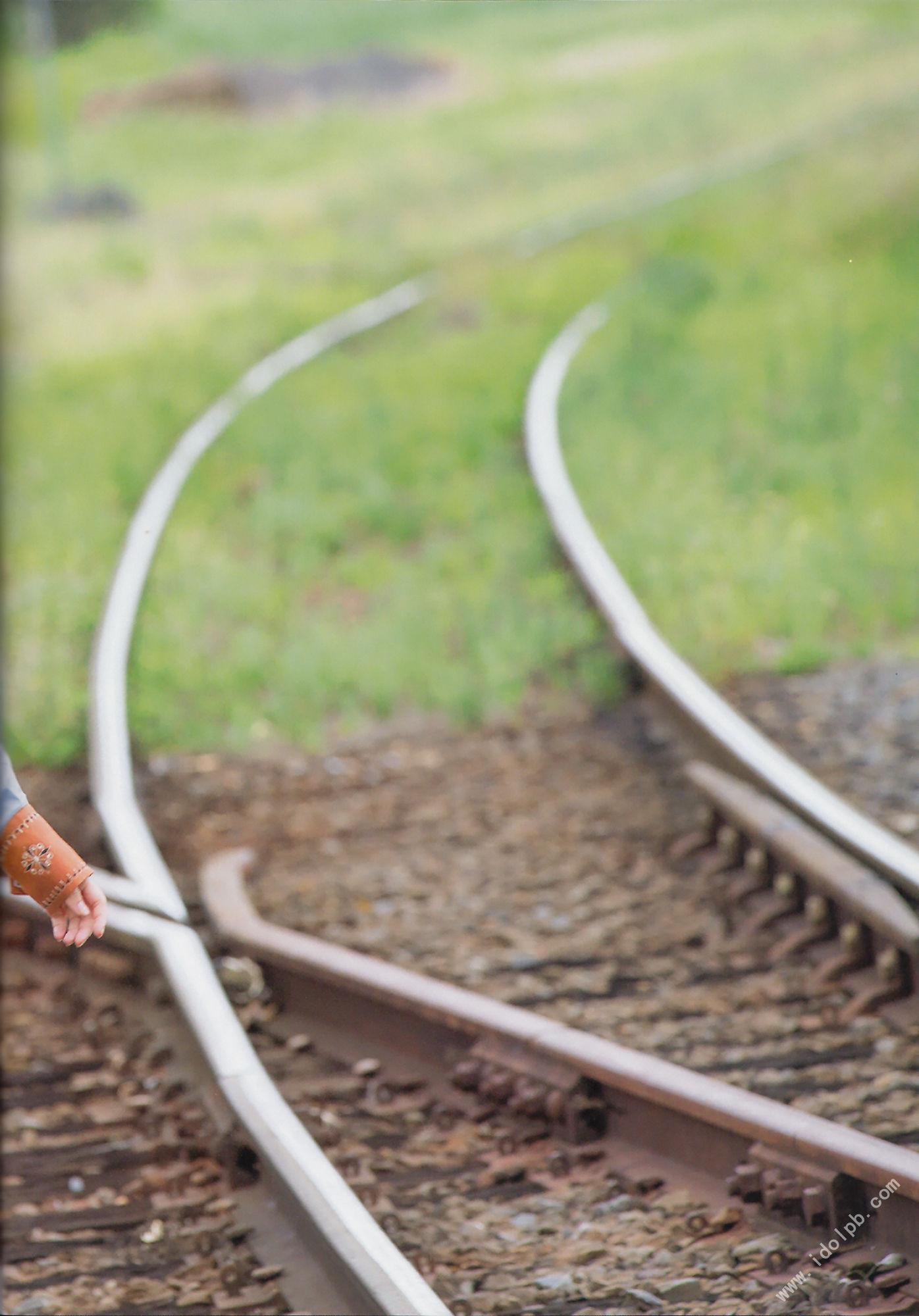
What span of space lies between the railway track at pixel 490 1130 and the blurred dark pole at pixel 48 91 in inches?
656

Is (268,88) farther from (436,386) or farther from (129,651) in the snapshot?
(129,651)

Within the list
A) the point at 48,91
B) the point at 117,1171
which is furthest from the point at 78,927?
the point at 48,91

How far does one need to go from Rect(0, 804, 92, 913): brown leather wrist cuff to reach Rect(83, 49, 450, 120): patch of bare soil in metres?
21.2

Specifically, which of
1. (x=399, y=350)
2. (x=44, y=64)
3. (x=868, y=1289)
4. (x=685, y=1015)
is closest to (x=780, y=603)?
(x=685, y=1015)

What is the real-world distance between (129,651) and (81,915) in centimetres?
390

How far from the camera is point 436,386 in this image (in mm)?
11000

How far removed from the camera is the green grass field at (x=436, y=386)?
681 centimetres

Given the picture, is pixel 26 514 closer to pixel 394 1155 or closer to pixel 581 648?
pixel 581 648

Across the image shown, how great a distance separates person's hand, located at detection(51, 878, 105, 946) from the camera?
2760 millimetres

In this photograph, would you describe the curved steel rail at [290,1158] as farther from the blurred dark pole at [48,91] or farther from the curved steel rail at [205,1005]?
the blurred dark pole at [48,91]

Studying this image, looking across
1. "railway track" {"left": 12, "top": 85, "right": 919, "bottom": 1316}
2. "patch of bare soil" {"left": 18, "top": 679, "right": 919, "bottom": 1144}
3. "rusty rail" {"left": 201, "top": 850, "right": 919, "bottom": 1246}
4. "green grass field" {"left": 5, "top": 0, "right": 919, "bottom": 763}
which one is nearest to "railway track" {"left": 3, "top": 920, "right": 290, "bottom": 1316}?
"railway track" {"left": 12, "top": 85, "right": 919, "bottom": 1316}

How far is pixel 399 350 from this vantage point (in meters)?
12.3

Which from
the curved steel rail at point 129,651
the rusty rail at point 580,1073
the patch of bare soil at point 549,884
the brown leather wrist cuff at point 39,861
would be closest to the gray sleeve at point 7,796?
the brown leather wrist cuff at point 39,861

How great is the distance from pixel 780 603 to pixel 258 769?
6.81 ft
